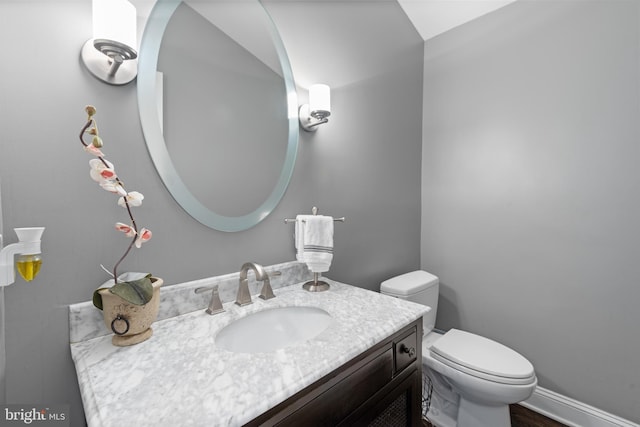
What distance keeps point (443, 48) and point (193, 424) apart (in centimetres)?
249

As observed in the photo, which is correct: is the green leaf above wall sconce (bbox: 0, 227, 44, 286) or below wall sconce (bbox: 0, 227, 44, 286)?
below

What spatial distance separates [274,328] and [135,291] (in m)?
0.49

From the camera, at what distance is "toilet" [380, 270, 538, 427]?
1.22 meters

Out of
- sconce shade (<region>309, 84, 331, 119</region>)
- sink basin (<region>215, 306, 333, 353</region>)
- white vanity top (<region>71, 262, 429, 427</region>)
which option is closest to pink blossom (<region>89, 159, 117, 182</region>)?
white vanity top (<region>71, 262, 429, 427</region>)

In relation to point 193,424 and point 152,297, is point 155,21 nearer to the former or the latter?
point 152,297

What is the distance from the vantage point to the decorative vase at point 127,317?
69cm

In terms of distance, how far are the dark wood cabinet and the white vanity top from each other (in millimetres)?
43

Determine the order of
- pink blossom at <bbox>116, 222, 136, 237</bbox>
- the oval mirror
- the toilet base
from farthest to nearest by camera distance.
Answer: the toilet base
the oval mirror
pink blossom at <bbox>116, 222, 136, 237</bbox>

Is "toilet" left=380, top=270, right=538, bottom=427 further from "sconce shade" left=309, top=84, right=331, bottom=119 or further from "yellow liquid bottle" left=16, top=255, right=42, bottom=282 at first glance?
"yellow liquid bottle" left=16, top=255, right=42, bottom=282

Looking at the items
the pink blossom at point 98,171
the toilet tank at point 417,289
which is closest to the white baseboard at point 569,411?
the toilet tank at point 417,289

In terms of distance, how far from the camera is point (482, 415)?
132cm

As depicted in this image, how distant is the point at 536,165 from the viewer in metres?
1.65

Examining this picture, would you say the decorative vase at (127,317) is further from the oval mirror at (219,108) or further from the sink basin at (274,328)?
the oval mirror at (219,108)

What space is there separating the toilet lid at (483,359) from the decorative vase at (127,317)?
4.33 ft
